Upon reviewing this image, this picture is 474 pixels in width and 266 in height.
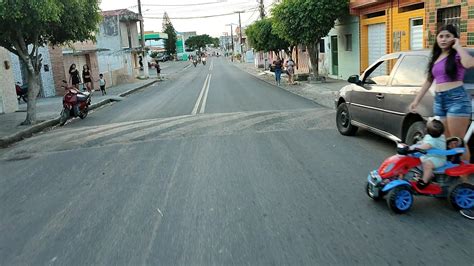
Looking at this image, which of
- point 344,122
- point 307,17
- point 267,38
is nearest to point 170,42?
point 267,38

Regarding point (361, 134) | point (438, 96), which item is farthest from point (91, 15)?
point (438, 96)

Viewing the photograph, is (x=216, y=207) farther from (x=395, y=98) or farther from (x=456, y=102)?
(x=395, y=98)

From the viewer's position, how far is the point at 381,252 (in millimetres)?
3953

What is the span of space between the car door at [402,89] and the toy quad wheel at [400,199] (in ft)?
6.39

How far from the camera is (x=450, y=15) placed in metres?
14.4

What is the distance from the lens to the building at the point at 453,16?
42.6ft

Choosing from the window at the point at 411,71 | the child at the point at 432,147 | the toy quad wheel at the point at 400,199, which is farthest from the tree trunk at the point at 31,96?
the child at the point at 432,147

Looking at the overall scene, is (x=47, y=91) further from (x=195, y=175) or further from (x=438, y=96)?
(x=438, y=96)

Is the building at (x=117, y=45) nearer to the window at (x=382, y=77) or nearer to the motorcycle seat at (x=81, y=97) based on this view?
the motorcycle seat at (x=81, y=97)

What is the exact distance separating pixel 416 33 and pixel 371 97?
10492 millimetres

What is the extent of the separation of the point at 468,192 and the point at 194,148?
512cm

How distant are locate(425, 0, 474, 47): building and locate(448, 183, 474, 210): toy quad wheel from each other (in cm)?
815

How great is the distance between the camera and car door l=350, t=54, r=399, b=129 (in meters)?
7.70

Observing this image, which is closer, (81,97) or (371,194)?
(371,194)
